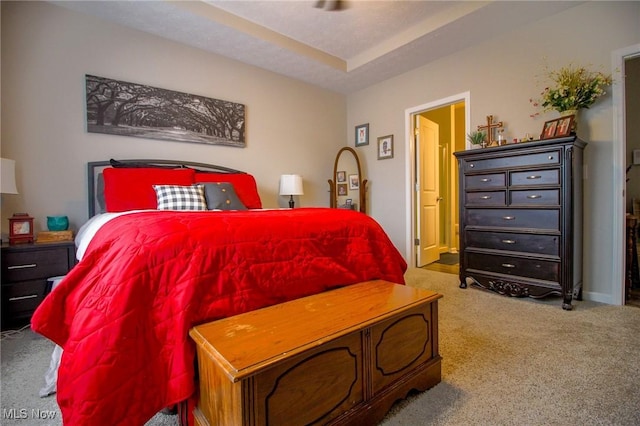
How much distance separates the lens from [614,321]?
213 centimetres

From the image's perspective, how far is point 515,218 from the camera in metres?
2.67

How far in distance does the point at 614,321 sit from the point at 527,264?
0.64 m

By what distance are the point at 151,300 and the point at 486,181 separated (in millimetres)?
2895

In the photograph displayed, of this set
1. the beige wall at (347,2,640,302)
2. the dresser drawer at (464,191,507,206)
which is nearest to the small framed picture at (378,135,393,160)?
the beige wall at (347,2,640,302)

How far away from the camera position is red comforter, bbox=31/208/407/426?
995 millimetres

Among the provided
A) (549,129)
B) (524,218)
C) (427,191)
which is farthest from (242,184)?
(549,129)

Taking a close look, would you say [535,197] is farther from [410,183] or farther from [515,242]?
[410,183]

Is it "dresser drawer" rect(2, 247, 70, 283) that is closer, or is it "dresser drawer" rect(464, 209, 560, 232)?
"dresser drawer" rect(2, 247, 70, 283)

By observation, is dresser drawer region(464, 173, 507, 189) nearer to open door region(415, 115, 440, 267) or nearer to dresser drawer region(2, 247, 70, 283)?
open door region(415, 115, 440, 267)

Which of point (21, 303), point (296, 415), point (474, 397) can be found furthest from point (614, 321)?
point (21, 303)

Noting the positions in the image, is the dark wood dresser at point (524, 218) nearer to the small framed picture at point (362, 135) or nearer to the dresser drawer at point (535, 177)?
the dresser drawer at point (535, 177)

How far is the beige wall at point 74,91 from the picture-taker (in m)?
2.44

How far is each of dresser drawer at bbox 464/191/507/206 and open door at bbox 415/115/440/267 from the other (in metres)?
1.15

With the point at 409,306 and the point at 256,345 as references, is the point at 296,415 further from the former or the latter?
the point at 409,306
